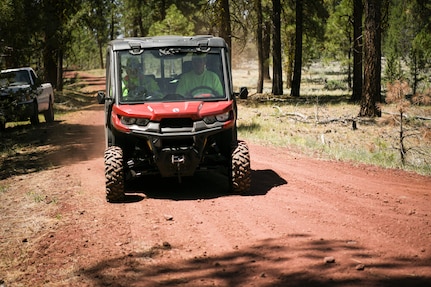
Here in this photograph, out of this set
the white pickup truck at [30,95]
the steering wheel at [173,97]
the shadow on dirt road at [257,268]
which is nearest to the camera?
the shadow on dirt road at [257,268]

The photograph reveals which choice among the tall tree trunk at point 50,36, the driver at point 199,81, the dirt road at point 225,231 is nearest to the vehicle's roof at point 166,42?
the driver at point 199,81

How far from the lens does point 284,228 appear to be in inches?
254

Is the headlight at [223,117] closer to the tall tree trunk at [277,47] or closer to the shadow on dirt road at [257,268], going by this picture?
the shadow on dirt road at [257,268]

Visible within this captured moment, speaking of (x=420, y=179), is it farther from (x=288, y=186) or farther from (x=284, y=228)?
(x=284, y=228)

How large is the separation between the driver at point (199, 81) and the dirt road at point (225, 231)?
1.66m

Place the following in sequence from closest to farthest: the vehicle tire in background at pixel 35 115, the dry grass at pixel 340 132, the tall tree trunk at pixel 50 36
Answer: the dry grass at pixel 340 132
the vehicle tire in background at pixel 35 115
the tall tree trunk at pixel 50 36

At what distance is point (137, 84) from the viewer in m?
8.52

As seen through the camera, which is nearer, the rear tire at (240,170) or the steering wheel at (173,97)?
the rear tire at (240,170)

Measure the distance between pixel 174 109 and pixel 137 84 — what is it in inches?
38.1

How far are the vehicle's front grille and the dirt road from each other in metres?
1.16

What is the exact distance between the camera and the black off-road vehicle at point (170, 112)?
312 inches

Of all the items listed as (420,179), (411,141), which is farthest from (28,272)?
(411,141)

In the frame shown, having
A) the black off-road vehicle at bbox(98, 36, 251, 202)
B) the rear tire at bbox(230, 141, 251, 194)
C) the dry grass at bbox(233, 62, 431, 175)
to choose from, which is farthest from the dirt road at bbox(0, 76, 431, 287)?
the dry grass at bbox(233, 62, 431, 175)

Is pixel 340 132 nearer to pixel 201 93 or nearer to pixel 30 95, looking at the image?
pixel 201 93
